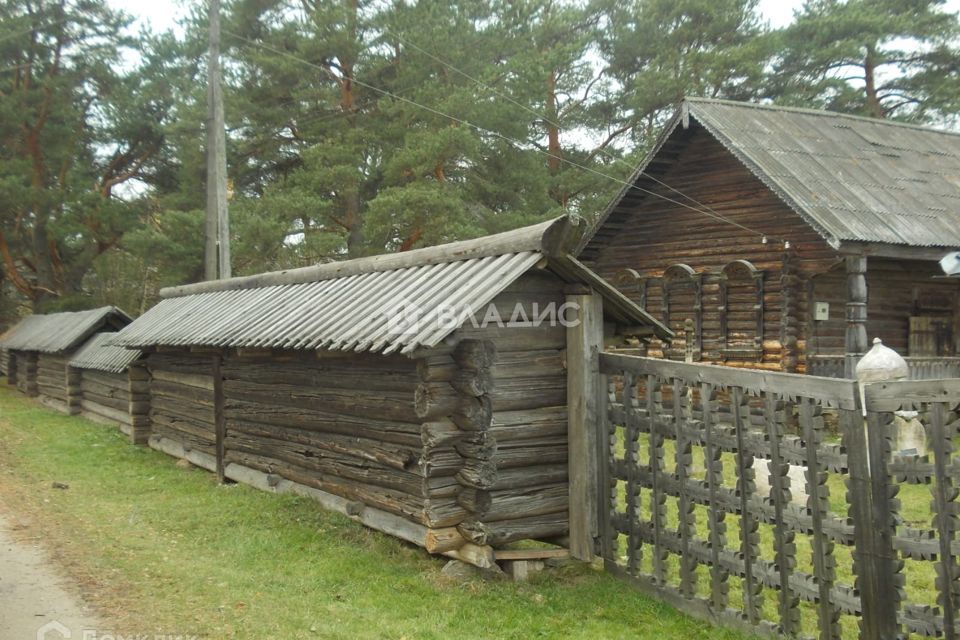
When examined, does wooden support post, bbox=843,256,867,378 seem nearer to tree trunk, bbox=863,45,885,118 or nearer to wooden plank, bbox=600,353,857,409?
wooden plank, bbox=600,353,857,409

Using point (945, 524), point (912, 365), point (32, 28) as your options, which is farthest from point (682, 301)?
point (32, 28)

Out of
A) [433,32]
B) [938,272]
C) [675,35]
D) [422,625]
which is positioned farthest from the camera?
[675,35]

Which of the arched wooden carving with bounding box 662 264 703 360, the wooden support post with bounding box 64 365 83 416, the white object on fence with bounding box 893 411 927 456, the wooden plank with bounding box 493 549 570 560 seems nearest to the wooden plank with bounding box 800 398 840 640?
the wooden plank with bounding box 493 549 570 560

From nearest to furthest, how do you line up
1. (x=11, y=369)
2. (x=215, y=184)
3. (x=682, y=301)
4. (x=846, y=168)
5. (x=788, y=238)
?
(x=788, y=238), (x=846, y=168), (x=682, y=301), (x=215, y=184), (x=11, y=369)

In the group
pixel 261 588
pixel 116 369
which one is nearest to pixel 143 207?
pixel 116 369

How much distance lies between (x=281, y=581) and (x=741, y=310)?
1198 cm

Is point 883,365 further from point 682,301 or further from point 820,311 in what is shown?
point 682,301

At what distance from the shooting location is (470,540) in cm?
697

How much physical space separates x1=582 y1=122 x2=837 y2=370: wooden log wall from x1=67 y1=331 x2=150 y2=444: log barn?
33.1 feet

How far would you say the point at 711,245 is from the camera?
1700 centimetres

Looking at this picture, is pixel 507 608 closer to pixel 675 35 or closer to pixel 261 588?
pixel 261 588

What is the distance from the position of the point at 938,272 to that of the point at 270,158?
18172 mm

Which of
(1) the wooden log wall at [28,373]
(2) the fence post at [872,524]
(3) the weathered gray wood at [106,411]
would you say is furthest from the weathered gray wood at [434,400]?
(1) the wooden log wall at [28,373]

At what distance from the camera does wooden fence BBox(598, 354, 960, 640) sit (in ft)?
15.5
